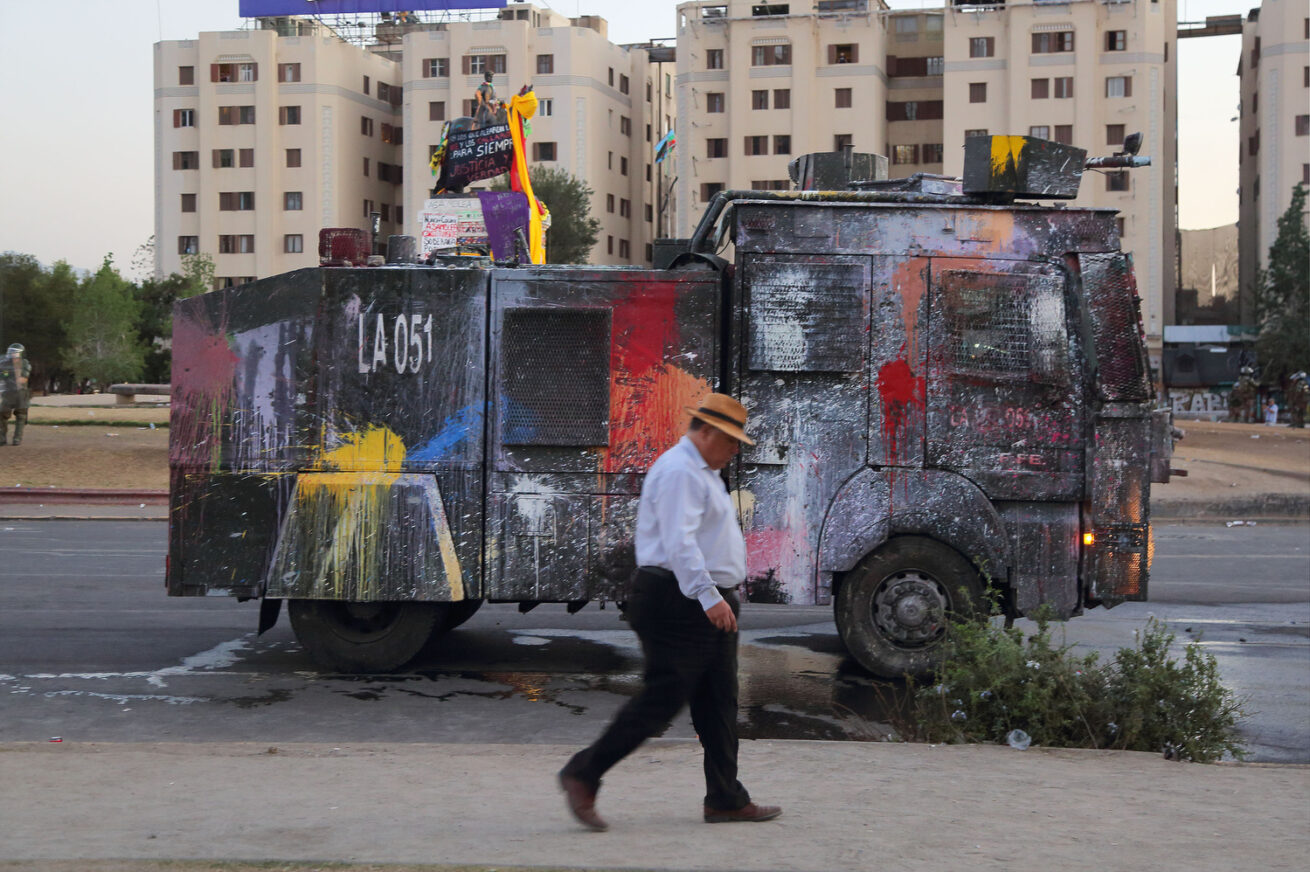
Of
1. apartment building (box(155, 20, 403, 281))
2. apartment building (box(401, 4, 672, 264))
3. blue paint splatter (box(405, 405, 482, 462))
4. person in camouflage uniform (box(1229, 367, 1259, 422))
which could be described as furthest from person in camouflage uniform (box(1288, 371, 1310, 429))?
apartment building (box(155, 20, 403, 281))

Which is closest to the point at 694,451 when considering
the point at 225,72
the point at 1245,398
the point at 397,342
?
the point at 397,342

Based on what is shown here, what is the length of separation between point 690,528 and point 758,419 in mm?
3763

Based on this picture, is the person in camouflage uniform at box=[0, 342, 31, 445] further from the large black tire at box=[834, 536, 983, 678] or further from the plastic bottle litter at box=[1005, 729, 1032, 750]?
the plastic bottle litter at box=[1005, 729, 1032, 750]

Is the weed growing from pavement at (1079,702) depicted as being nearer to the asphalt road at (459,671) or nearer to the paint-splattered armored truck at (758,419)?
the asphalt road at (459,671)

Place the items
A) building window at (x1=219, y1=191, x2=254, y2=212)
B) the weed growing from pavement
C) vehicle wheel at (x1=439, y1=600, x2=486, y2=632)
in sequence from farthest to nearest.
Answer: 1. building window at (x1=219, y1=191, x2=254, y2=212)
2. vehicle wheel at (x1=439, y1=600, x2=486, y2=632)
3. the weed growing from pavement

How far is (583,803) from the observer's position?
511 centimetres

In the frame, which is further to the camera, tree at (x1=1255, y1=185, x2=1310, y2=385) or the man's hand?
tree at (x1=1255, y1=185, x2=1310, y2=385)

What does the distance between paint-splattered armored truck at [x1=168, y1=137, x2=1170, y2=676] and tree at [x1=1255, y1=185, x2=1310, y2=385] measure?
6584cm

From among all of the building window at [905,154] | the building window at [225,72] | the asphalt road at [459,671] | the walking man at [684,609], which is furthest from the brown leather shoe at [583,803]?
the building window at [225,72]

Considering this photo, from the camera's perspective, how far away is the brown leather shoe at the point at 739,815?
5.25 metres

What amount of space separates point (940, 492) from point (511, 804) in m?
4.20

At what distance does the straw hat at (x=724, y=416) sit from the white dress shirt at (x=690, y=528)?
0.13 meters

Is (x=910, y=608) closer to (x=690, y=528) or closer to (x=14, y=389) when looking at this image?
(x=690, y=528)

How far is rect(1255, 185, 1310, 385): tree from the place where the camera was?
68562 millimetres
